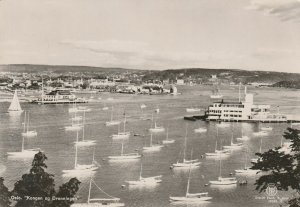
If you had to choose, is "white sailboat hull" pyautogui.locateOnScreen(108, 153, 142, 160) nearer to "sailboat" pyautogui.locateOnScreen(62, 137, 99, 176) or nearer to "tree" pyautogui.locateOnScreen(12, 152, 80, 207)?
"sailboat" pyautogui.locateOnScreen(62, 137, 99, 176)

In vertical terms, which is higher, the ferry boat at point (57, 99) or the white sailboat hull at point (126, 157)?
the ferry boat at point (57, 99)

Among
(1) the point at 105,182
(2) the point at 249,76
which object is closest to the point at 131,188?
(1) the point at 105,182

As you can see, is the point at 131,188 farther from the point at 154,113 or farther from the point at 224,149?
the point at 154,113

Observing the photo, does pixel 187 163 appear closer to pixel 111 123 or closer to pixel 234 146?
pixel 234 146

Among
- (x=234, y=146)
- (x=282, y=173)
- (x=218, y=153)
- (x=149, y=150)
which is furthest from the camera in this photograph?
(x=234, y=146)

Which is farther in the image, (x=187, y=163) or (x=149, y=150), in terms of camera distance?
(x=149, y=150)

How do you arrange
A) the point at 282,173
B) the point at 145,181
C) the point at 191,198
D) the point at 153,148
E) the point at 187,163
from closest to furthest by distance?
1. the point at 282,173
2. the point at 191,198
3. the point at 145,181
4. the point at 187,163
5. the point at 153,148

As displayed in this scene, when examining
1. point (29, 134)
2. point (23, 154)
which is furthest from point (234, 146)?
point (29, 134)

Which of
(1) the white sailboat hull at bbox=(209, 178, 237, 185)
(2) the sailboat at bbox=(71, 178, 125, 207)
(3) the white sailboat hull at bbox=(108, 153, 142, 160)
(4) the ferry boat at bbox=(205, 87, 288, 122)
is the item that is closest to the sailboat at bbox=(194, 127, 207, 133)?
(4) the ferry boat at bbox=(205, 87, 288, 122)

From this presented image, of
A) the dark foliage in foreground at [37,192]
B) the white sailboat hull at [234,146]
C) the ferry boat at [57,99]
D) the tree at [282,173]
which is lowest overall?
the white sailboat hull at [234,146]

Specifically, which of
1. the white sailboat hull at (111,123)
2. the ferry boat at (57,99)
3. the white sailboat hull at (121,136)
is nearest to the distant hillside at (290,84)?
the ferry boat at (57,99)

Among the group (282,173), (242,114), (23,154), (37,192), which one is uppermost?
(282,173)

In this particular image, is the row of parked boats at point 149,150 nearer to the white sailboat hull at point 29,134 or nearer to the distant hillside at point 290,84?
the white sailboat hull at point 29,134
